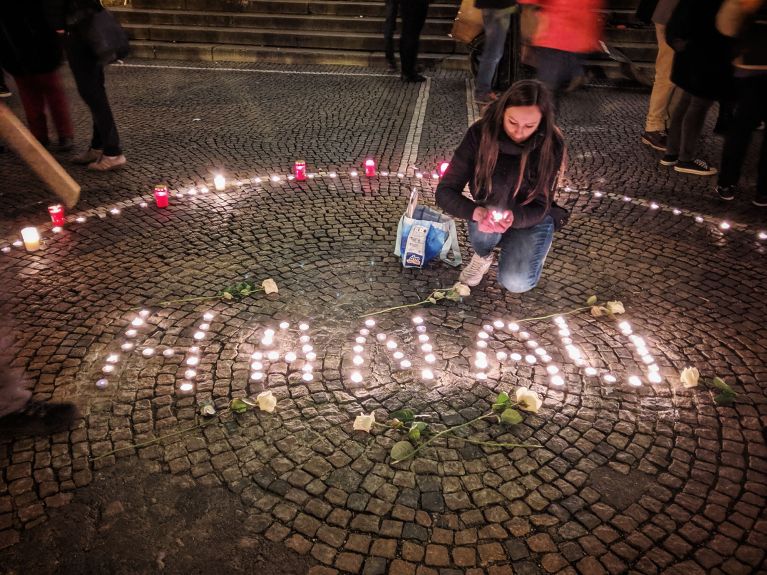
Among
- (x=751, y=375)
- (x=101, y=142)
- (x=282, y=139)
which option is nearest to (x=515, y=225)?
(x=751, y=375)

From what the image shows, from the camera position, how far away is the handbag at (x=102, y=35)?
5.29 m

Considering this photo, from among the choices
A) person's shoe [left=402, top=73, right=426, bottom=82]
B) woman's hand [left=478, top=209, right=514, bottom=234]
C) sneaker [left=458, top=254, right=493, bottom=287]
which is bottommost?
sneaker [left=458, top=254, right=493, bottom=287]

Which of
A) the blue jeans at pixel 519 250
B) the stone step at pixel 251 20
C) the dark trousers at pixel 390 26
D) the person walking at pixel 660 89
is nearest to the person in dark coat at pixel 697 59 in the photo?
the person walking at pixel 660 89

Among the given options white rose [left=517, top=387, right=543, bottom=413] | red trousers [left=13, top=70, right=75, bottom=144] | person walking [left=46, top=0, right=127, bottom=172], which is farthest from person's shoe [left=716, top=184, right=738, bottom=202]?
red trousers [left=13, top=70, right=75, bottom=144]

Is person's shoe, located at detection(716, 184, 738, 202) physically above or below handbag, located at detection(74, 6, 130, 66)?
below

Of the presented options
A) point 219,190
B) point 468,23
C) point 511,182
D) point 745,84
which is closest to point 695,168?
point 745,84

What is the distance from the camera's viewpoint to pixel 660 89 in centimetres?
684

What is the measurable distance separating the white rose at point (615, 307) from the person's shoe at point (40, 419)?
3.52 m

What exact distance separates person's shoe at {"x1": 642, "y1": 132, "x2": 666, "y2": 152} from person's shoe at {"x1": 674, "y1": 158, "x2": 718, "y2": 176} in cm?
70

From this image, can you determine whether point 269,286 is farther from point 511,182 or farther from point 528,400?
point 528,400

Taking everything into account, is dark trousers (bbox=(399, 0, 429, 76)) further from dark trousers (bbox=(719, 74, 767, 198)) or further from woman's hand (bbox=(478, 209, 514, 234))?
woman's hand (bbox=(478, 209, 514, 234))

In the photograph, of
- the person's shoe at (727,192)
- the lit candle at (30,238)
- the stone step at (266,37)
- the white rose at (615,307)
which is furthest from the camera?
the stone step at (266,37)

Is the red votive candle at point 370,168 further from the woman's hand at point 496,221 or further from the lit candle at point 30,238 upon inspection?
the lit candle at point 30,238

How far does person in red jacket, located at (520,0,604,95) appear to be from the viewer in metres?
5.45
